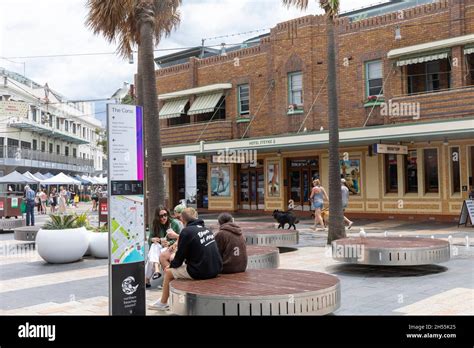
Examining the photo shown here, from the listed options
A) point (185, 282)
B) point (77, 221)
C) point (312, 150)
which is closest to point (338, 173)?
point (77, 221)

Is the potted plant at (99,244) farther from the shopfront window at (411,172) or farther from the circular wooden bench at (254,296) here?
the shopfront window at (411,172)

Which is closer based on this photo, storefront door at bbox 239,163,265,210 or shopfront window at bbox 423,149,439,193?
shopfront window at bbox 423,149,439,193

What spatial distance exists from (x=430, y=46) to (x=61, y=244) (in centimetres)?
1581

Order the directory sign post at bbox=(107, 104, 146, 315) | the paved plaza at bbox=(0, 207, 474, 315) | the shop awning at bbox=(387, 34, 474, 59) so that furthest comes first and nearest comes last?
1. the shop awning at bbox=(387, 34, 474, 59)
2. the paved plaza at bbox=(0, 207, 474, 315)
3. the directory sign post at bbox=(107, 104, 146, 315)

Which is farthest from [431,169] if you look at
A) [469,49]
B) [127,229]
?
[127,229]

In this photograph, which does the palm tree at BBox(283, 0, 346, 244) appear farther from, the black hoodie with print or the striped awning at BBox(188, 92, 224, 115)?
the striped awning at BBox(188, 92, 224, 115)

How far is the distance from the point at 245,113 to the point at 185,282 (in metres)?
21.8

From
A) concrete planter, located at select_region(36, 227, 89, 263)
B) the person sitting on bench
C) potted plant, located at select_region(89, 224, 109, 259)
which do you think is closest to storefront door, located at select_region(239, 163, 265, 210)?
potted plant, located at select_region(89, 224, 109, 259)

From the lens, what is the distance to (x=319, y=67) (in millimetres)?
24656

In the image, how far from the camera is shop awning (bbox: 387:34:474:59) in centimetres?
1933

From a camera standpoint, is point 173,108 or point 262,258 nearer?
point 262,258

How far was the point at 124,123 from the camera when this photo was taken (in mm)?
6238

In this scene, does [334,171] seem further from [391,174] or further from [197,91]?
[197,91]

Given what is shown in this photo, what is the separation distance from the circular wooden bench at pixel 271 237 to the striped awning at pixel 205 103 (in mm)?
16235
